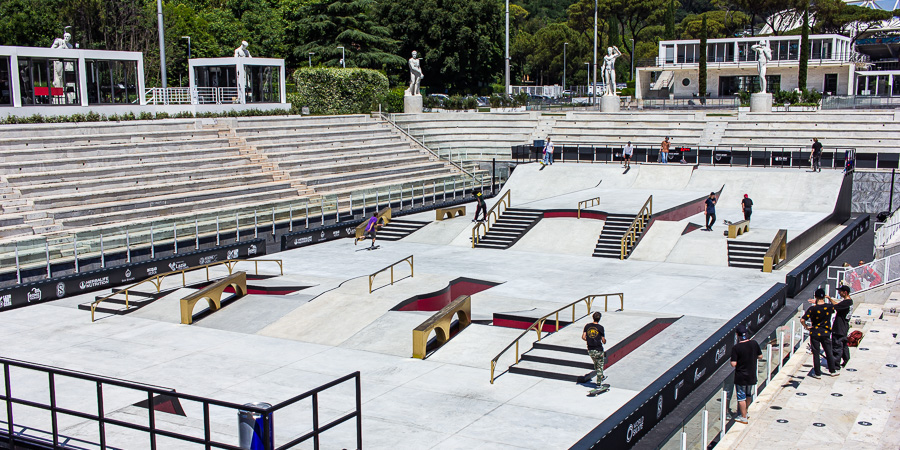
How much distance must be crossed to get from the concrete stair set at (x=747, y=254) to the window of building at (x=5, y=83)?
98.5 ft

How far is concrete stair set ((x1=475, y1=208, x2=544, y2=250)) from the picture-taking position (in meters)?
32.2

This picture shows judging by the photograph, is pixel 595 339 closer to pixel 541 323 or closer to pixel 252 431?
pixel 541 323

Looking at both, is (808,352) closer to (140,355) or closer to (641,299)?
(641,299)

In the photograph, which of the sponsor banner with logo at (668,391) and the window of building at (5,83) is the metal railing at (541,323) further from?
the window of building at (5,83)

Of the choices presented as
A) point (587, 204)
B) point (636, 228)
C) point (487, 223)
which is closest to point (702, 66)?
point (587, 204)

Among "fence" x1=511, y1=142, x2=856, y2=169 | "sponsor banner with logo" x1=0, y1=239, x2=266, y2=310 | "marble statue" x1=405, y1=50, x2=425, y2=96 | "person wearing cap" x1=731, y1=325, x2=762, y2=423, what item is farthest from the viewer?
"marble statue" x1=405, y1=50, x2=425, y2=96

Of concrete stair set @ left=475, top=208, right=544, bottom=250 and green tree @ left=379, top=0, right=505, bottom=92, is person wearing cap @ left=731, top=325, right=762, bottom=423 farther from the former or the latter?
green tree @ left=379, top=0, right=505, bottom=92

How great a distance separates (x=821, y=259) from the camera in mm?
27750

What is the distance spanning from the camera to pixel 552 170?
143 ft

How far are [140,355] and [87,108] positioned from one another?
23.4 m

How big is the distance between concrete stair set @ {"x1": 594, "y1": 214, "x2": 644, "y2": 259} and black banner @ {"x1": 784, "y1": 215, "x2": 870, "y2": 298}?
6120 millimetres

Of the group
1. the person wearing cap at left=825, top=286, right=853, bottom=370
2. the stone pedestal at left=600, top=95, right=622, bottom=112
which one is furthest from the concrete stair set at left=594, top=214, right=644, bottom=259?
the stone pedestal at left=600, top=95, right=622, bottom=112

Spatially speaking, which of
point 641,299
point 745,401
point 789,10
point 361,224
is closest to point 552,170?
point 361,224

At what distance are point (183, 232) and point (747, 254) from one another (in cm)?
1944
